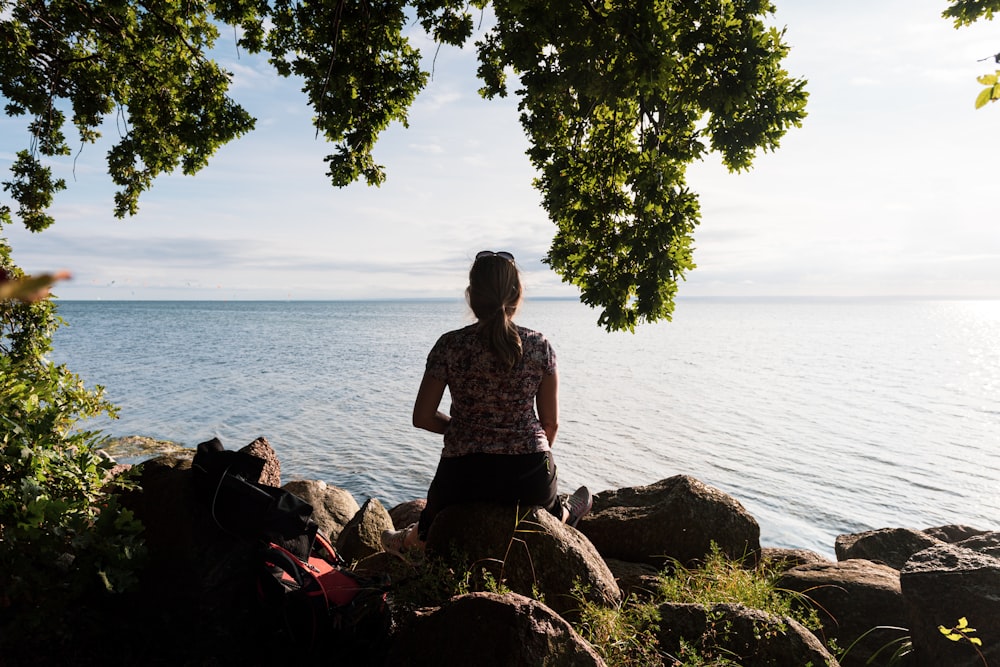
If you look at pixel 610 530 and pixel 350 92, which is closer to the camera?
pixel 610 530

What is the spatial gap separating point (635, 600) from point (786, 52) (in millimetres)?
5813

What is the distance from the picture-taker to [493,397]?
5.01 meters

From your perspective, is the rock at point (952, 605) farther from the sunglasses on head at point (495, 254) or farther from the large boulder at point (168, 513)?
the large boulder at point (168, 513)

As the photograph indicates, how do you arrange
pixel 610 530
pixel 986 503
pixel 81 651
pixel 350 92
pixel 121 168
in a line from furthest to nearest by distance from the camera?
pixel 986 503
pixel 121 168
pixel 350 92
pixel 610 530
pixel 81 651

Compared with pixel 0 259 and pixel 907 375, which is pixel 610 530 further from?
pixel 907 375

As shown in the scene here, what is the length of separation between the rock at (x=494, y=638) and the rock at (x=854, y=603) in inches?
125

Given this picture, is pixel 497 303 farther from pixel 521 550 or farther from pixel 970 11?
pixel 970 11

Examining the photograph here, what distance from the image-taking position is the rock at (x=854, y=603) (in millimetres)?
5551

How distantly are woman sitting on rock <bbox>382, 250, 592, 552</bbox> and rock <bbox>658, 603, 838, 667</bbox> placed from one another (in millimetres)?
1429

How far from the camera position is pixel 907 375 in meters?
35.4

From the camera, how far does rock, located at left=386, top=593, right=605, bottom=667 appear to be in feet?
11.7

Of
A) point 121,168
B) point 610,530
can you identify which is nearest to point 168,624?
point 610,530

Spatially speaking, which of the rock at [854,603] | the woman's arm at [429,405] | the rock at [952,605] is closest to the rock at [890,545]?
the rock at [854,603]

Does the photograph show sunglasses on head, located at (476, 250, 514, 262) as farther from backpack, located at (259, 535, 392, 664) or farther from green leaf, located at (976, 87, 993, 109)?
green leaf, located at (976, 87, 993, 109)
